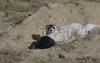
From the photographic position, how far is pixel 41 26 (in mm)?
9961

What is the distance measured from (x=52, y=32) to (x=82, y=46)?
1.12 m

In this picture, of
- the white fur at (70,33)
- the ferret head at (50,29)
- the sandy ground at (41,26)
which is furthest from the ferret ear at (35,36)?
the white fur at (70,33)

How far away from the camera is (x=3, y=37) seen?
30.3ft

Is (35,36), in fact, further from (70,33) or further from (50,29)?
(70,33)

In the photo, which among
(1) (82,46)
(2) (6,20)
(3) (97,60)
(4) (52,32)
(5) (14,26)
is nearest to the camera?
(3) (97,60)

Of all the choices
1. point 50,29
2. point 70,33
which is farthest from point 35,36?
point 70,33

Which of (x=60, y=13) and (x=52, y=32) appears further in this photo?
(x=60, y=13)

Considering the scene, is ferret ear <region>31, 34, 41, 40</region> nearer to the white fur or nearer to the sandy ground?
the sandy ground

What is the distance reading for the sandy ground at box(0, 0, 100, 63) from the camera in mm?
7766

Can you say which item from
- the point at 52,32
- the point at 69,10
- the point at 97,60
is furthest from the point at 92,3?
the point at 97,60

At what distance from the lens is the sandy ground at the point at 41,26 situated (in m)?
7.77

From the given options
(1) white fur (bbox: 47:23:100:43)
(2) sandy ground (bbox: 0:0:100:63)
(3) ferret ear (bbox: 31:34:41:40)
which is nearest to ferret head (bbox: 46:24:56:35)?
(1) white fur (bbox: 47:23:100:43)

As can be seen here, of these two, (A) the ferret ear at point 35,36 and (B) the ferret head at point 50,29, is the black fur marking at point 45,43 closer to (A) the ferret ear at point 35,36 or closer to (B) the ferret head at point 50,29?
(B) the ferret head at point 50,29

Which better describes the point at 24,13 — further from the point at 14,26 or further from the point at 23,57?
the point at 23,57
